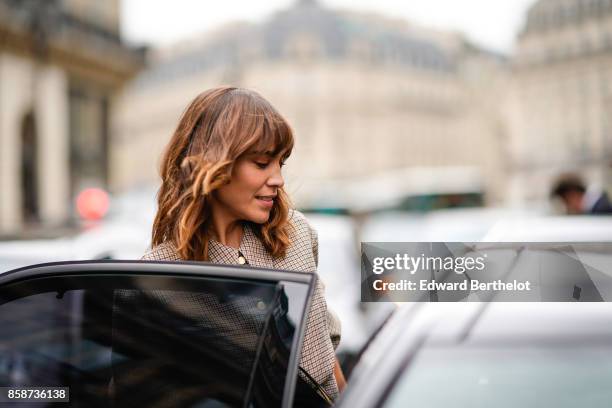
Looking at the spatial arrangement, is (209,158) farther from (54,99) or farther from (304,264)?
(54,99)

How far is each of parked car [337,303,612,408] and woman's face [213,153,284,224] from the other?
0.44 meters

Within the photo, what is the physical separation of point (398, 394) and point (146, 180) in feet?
235

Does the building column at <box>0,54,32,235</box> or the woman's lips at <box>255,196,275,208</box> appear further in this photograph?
the building column at <box>0,54,32,235</box>

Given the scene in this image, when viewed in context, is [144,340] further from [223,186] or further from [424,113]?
[424,113]

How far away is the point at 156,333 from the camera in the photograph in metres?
1.68

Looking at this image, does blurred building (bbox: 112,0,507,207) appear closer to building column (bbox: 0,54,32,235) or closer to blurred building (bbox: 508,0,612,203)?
blurred building (bbox: 508,0,612,203)

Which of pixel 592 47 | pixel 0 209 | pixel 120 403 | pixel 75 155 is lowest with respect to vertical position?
pixel 120 403

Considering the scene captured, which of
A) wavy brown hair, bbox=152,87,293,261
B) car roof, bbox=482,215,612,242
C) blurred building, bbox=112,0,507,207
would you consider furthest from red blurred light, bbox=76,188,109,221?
blurred building, bbox=112,0,507,207

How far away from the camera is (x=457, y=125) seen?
239 ft

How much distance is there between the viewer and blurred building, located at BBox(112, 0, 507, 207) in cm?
6156

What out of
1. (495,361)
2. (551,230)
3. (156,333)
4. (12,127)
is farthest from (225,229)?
(12,127)

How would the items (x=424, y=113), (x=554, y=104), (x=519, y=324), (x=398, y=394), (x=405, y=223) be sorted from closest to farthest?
(x=398, y=394) < (x=519, y=324) < (x=405, y=223) < (x=554, y=104) < (x=424, y=113)

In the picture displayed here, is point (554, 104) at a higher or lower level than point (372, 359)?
higher

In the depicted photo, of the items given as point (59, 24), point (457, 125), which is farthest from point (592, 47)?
point (457, 125)
